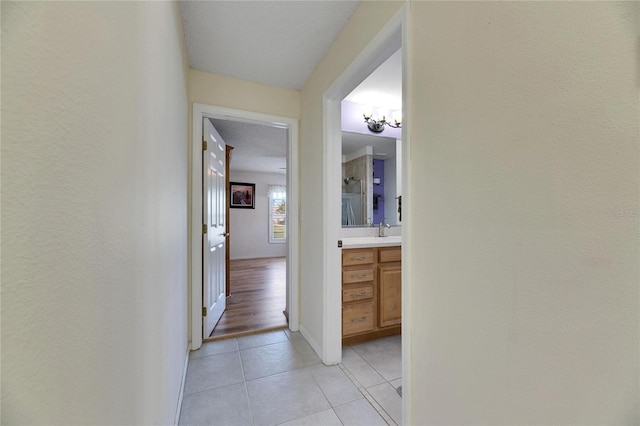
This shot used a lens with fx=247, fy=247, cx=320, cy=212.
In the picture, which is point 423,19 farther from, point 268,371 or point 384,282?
point 268,371

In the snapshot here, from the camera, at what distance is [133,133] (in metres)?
0.65

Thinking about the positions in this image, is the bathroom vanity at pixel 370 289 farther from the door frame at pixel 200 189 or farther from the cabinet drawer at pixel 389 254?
the door frame at pixel 200 189

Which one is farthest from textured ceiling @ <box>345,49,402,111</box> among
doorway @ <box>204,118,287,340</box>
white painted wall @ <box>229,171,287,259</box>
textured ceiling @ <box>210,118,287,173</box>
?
white painted wall @ <box>229,171,287,259</box>

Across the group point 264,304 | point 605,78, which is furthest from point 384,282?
point 605,78

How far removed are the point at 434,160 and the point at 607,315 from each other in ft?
2.17

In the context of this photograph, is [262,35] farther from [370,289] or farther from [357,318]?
[357,318]

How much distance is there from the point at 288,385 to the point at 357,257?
1.08 meters

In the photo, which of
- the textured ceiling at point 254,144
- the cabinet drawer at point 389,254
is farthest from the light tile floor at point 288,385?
the textured ceiling at point 254,144

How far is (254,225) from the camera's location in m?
6.90

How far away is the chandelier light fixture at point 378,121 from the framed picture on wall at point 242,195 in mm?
4688

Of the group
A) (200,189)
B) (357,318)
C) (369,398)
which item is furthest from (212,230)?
(369,398)

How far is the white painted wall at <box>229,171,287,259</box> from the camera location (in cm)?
662

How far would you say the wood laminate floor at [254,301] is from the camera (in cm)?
258

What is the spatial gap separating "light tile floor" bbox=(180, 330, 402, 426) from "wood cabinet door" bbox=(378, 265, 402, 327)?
0.20 meters
